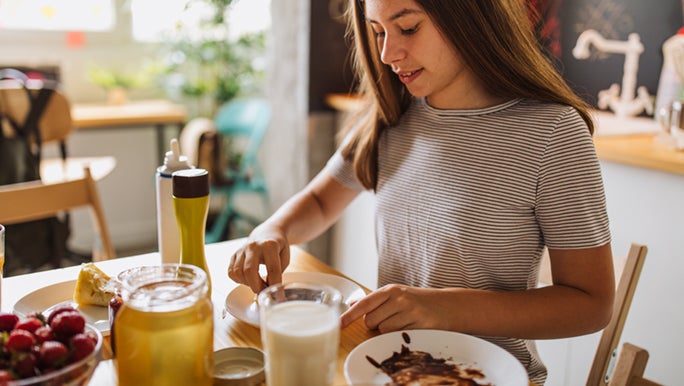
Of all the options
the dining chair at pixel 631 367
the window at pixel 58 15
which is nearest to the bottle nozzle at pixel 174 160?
the dining chair at pixel 631 367

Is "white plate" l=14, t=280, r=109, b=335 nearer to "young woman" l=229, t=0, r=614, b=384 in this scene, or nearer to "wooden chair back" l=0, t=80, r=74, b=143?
"young woman" l=229, t=0, r=614, b=384

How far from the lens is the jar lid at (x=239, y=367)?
782 millimetres

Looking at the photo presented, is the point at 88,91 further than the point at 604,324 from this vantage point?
Yes

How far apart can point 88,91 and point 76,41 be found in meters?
0.27

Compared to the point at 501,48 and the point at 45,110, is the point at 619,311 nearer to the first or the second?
the point at 501,48

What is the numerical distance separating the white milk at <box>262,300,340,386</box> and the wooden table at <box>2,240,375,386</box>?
94 mm

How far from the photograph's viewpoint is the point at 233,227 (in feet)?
11.8

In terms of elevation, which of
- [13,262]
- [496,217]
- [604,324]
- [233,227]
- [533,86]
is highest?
[533,86]

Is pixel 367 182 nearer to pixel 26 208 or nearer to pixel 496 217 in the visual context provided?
pixel 496 217

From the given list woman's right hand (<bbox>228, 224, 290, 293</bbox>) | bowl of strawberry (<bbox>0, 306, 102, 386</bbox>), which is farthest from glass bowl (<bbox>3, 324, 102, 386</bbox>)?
woman's right hand (<bbox>228, 224, 290, 293</bbox>)

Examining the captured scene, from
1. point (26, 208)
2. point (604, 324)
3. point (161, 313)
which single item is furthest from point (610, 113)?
point (161, 313)

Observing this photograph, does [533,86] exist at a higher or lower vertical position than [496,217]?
higher

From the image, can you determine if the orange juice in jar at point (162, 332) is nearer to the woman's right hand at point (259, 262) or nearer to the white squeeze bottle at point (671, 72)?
the woman's right hand at point (259, 262)

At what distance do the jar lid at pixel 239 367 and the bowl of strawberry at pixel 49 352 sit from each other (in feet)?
0.51
